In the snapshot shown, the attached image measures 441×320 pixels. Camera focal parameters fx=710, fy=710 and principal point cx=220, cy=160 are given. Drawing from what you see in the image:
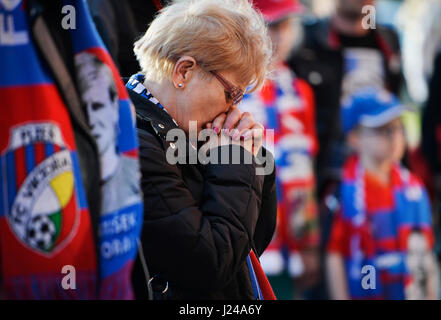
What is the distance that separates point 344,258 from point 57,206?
309 centimetres

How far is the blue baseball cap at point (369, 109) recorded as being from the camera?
441 centimetres

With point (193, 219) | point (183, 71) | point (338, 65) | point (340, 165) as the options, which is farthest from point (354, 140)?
point (193, 219)

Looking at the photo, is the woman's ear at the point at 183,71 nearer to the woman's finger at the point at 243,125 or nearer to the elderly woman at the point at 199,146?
the elderly woman at the point at 199,146

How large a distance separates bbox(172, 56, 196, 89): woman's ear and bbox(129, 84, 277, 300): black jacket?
0.31 ft

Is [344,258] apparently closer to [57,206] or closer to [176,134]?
[176,134]

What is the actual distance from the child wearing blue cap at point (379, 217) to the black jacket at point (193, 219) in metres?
2.36

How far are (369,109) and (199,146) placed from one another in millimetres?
2560

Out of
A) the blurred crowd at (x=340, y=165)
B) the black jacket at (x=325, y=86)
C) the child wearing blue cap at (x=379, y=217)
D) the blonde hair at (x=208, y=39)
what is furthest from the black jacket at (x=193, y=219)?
the black jacket at (x=325, y=86)

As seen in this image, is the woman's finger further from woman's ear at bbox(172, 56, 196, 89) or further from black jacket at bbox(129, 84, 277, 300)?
woman's ear at bbox(172, 56, 196, 89)

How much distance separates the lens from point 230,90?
6.76ft

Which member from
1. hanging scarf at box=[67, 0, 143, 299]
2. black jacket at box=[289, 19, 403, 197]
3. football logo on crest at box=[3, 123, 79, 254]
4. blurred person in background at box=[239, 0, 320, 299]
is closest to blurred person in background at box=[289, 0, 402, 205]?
black jacket at box=[289, 19, 403, 197]

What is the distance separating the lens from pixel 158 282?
1.90 meters

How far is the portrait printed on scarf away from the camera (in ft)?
5.21

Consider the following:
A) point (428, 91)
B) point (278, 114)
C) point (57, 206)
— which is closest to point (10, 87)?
point (57, 206)
